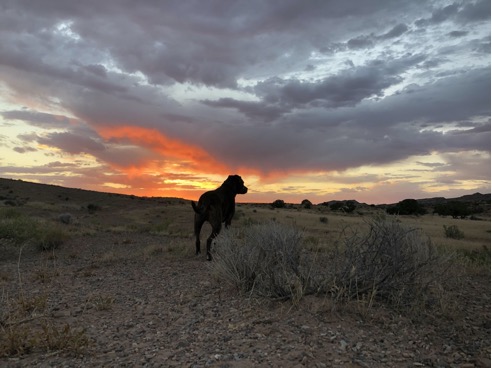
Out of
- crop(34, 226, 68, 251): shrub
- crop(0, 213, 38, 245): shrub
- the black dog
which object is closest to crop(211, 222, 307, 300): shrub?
the black dog

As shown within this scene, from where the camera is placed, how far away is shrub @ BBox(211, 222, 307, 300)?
20.1ft

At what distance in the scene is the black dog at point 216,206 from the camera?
36.0ft

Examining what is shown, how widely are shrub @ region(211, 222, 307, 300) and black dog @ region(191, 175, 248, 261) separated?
263 cm

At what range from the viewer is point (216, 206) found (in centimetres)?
1120

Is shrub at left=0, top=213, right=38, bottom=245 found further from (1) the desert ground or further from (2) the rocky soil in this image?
(2) the rocky soil

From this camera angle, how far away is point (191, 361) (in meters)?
4.35

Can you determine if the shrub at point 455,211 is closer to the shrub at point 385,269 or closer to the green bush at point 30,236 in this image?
the green bush at point 30,236

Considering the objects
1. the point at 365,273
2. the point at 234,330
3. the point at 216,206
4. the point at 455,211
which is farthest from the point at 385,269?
the point at 455,211

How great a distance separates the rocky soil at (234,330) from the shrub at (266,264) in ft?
0.72

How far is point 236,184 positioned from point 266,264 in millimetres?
5745

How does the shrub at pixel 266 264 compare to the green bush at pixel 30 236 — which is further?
the green bush at pixel 30 236

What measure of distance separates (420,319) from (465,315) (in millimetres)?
1035

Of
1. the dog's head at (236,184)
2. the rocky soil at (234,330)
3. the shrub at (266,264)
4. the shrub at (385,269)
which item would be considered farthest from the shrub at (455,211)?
the shrub at (385,269)

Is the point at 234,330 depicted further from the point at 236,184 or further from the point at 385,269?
the point at 236,184
